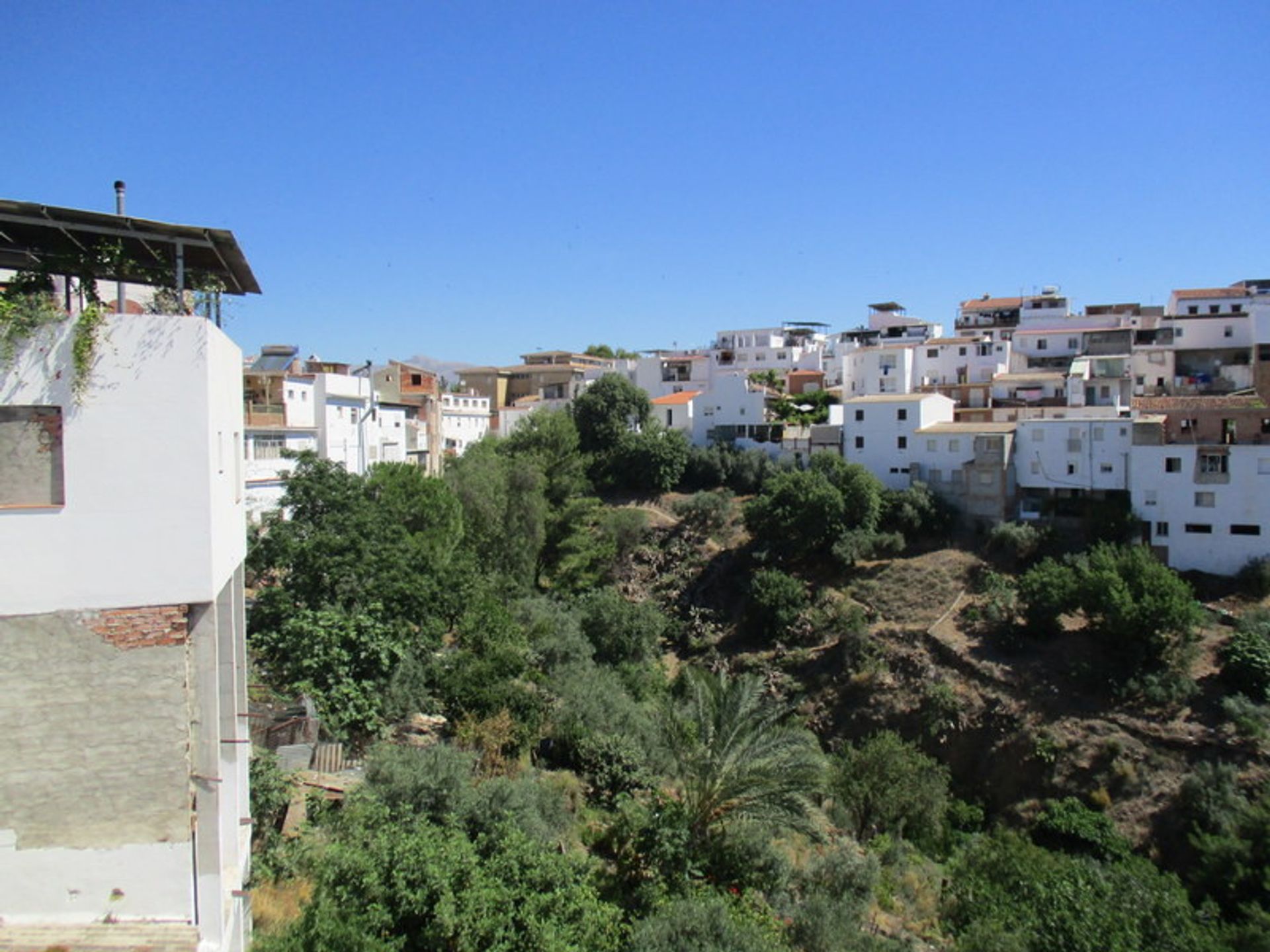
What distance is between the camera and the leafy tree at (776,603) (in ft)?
104

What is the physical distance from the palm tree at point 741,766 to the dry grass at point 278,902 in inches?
238

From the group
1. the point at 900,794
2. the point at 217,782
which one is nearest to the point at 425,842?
the point at 217,782

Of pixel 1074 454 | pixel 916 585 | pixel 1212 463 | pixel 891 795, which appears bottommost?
pixel 891 795

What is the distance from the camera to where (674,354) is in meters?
62.9

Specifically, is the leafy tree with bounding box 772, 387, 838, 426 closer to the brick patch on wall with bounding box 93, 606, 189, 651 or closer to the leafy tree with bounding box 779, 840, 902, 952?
the leafy tree with bounding box 779, 840, 902, 952

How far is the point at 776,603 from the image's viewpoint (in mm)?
31922

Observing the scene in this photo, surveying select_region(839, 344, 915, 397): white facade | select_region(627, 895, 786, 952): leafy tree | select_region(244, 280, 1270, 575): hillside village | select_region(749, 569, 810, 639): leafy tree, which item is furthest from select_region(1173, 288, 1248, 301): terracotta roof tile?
select_region(627, 895, 786, 952): leafy tree

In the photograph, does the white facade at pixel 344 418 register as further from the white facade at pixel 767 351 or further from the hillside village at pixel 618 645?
the white facade at pixel 767 351

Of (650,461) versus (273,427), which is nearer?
(273,427)

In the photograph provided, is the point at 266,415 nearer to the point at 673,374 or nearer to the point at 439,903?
the point at 439,903

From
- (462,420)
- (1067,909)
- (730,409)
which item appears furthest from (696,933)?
(462,420)

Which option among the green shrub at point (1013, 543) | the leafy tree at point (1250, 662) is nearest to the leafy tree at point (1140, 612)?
the leafy tree at point (1250, 662)

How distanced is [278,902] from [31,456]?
5950 millimetres

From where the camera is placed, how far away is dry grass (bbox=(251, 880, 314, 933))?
373 inches
